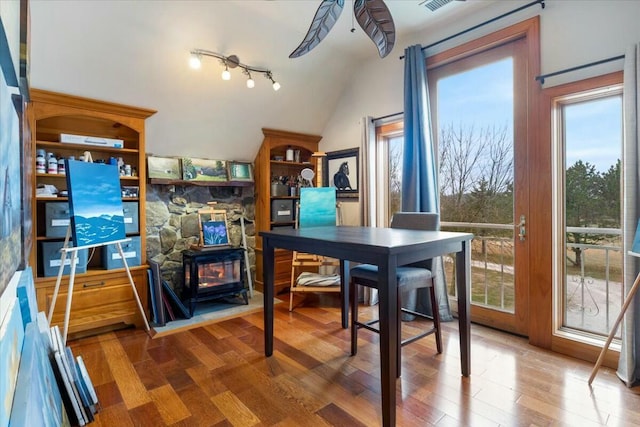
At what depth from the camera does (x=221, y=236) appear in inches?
149

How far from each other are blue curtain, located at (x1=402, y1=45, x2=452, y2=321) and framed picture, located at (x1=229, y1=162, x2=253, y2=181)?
1.94 metres

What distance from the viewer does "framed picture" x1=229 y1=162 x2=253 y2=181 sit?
4.05m

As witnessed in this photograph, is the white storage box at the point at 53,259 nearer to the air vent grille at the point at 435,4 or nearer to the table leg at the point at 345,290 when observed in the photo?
the table leg at the point at 345,290

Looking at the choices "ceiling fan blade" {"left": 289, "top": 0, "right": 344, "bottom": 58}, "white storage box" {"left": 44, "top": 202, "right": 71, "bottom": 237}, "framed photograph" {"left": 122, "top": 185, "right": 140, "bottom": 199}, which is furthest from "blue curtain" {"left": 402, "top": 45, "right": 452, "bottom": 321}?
"white storage box" {"left": 44, "top": 202, "right": 71, "bottom": 237}

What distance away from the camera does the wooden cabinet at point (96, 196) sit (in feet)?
8.95

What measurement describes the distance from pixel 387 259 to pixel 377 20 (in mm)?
1301

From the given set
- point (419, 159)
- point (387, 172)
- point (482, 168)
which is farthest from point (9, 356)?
point (387, 172)

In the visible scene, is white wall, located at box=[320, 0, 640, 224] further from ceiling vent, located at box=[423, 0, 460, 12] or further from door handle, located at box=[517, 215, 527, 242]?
door handle, located at box=[517, 215, 527, 242]

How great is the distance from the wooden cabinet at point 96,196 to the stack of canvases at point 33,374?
0.93 m

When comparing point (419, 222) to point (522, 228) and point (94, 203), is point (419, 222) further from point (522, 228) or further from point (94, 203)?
point (94, 203)

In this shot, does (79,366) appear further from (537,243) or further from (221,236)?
(537,243)

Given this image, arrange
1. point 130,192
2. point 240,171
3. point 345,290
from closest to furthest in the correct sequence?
point 345,290 < point 130,192 < point 240,171

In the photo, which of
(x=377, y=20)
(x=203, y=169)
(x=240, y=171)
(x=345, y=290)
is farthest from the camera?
(x=240, y=171)

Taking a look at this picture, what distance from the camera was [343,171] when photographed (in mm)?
4223
